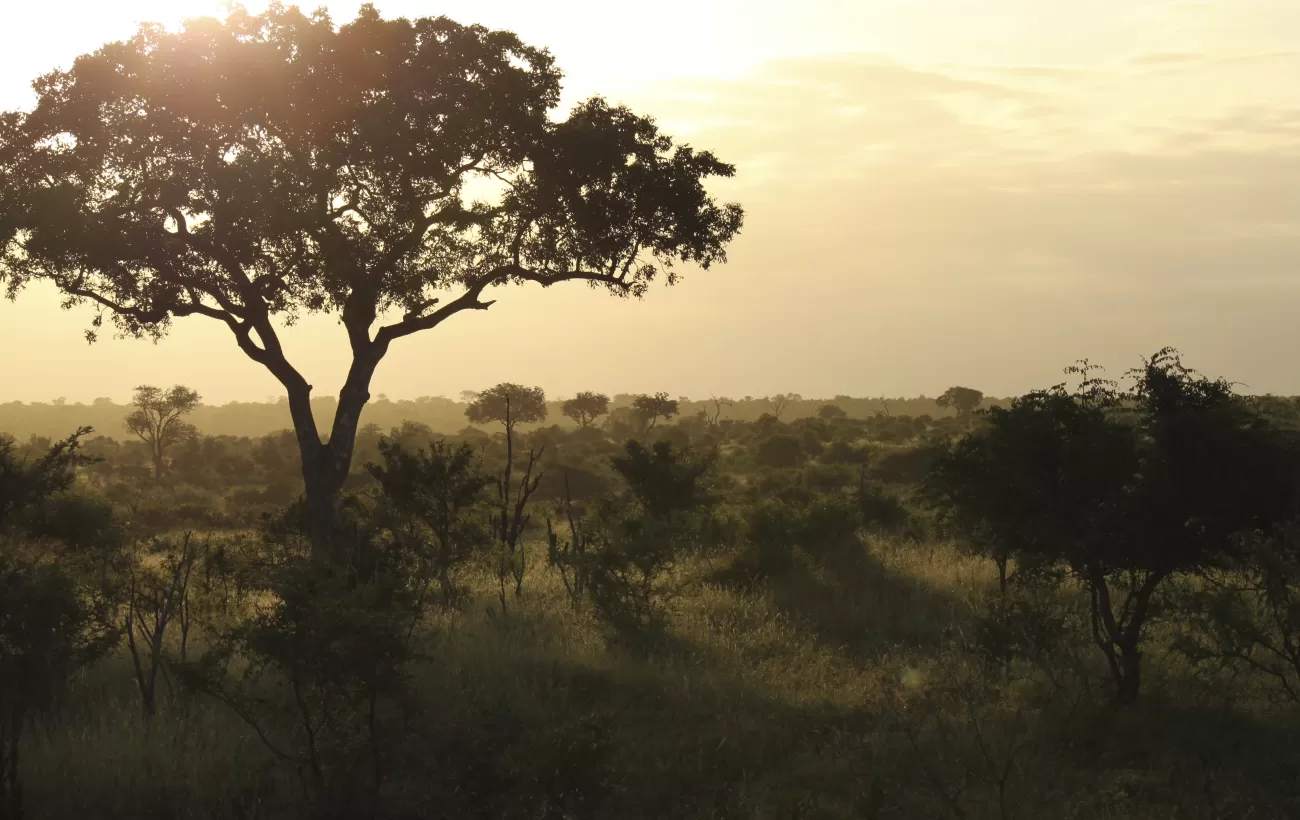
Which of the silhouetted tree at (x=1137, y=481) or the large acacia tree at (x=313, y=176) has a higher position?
the large acacia tree at (x=313, y=176)

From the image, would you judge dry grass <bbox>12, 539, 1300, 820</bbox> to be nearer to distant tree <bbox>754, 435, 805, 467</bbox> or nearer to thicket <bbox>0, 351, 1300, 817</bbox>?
thicket <bbox>0, 351, 1300, 817</bbox>

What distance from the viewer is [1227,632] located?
9578 mm

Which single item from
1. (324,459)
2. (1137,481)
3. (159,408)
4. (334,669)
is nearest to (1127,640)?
(1137,481)

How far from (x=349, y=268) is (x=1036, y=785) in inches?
531

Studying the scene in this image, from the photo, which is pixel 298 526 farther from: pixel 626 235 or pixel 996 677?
pixel 996 677

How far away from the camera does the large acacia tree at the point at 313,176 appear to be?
57.3 ft

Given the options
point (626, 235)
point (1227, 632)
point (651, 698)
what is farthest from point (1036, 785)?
point (626, 235)

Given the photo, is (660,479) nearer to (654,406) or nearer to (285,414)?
(654,406)

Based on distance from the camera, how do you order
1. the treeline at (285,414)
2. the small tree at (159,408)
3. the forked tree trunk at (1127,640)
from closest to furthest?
the forked tree trunk at (1127,640) < the small tree at (159,408) < the treeline at (285,414)

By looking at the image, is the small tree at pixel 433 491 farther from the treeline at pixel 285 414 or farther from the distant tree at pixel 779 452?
the treeline at pixel 285 414

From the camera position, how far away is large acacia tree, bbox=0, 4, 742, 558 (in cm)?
1747

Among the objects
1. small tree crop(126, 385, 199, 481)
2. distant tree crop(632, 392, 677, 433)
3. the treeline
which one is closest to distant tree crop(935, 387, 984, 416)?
the treeline

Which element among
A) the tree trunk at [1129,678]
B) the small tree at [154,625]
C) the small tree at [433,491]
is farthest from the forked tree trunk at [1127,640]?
the small tree at [433,491]

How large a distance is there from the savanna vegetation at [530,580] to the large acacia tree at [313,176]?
2.7 inches
